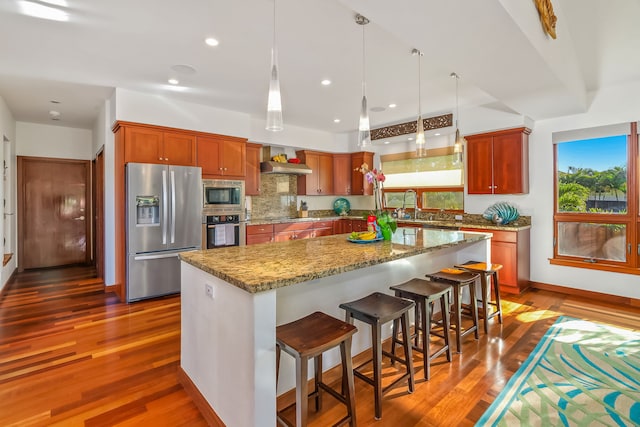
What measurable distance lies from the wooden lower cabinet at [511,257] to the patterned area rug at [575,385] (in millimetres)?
1248

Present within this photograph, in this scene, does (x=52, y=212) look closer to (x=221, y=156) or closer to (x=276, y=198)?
(x=221, y=156)

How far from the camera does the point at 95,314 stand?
349 cm

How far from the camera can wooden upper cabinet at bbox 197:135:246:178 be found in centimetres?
457

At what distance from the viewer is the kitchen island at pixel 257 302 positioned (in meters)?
1.46

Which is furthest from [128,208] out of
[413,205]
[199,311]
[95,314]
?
[413,205]

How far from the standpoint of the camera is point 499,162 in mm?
4559

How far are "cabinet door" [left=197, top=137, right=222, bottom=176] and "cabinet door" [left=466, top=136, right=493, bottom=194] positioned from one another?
385cm

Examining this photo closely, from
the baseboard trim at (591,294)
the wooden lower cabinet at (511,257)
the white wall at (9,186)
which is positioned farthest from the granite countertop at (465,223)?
the white wall at (9,186)

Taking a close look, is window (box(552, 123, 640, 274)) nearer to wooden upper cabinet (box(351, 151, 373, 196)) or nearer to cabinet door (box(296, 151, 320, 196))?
wooden upper cabinet (box(351, 151, 373, 196))

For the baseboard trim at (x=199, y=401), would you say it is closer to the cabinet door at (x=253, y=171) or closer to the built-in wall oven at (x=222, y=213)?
the built-in wall oven at (x=222, y=213)

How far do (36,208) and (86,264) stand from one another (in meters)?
1.28

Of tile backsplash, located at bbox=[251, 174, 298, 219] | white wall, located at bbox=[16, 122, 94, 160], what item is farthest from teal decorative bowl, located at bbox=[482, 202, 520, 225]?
white wall, located at bbox=[16, 122, 94, 160]

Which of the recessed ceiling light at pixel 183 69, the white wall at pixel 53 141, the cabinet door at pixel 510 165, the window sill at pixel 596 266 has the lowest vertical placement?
the window sill at pixel 596 266

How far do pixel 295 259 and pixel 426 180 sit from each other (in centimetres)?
450
